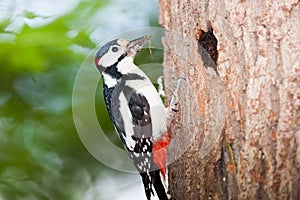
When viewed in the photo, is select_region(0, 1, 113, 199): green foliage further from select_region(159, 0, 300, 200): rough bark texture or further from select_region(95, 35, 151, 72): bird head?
select_region(159, 0, 300, 200): rough bark texture

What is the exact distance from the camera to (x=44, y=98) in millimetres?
2287

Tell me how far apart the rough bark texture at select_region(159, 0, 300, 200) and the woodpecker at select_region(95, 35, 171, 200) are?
0.26m

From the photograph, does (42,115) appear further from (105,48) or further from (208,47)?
(208,47)

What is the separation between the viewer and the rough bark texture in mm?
1644

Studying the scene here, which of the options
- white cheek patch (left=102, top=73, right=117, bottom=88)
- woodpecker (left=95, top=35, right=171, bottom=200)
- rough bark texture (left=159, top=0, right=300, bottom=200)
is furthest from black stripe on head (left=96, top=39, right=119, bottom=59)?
rough bark texture (left=159, top=0, right=300, bottom=200)

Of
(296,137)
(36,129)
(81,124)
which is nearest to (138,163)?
(81,124)

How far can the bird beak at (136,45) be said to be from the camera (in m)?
2.01

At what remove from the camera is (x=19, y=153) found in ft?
7.75

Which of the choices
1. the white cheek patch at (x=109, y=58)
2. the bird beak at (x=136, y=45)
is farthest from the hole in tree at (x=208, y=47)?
the white cheek patch at (x=109, y=58)

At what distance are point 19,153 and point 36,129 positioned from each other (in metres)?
0.15

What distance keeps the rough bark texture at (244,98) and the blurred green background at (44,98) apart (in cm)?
50

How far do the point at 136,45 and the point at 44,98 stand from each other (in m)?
0.49

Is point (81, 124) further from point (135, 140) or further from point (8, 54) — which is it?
point (8, 54)

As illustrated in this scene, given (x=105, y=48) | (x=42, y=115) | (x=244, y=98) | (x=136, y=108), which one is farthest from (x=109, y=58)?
(x=244, y=98)
